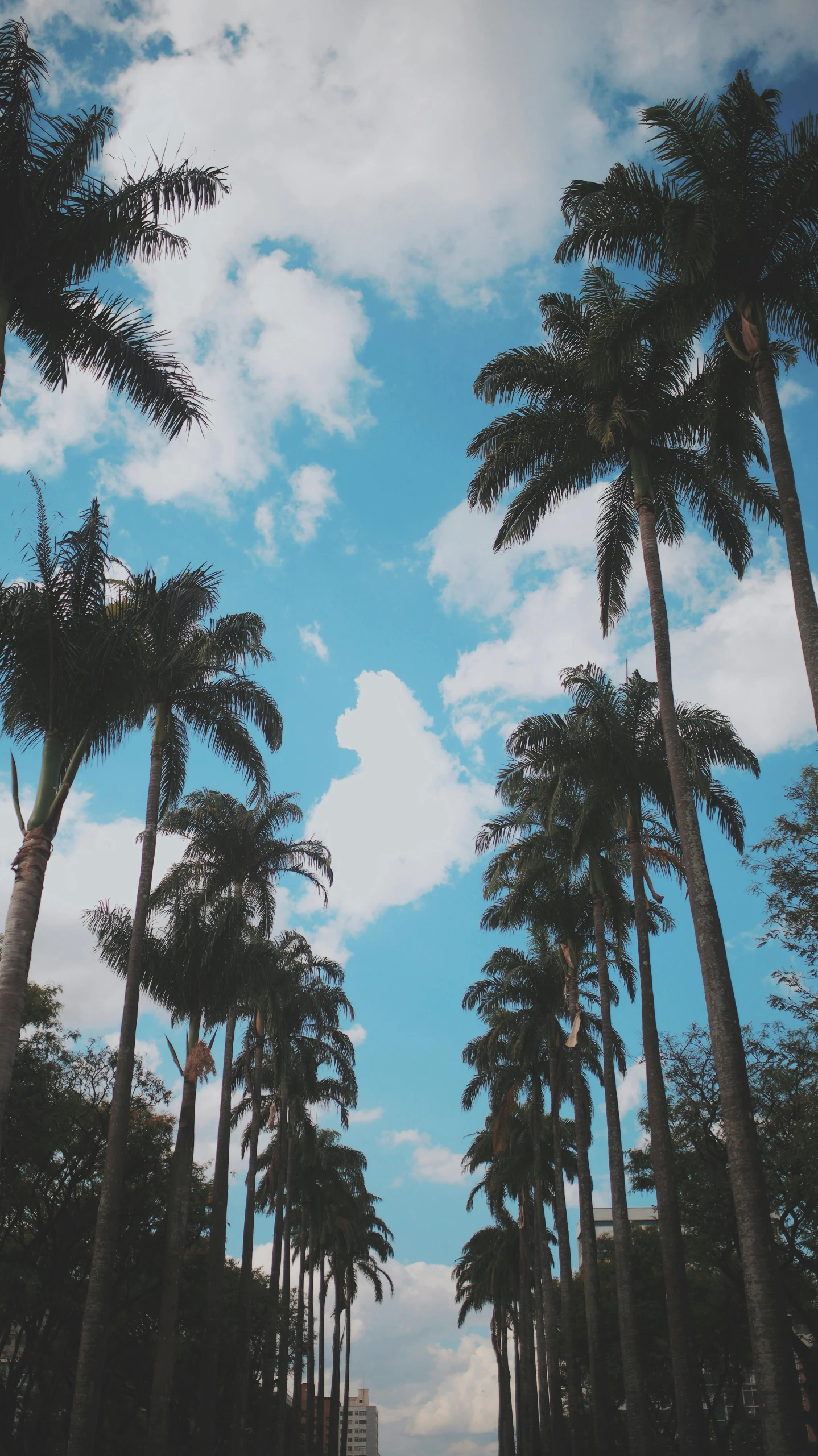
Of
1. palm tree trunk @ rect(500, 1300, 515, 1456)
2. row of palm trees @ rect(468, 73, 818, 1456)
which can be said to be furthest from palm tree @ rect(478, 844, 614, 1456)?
palm tree trunk @ rect(500, 1300, 515, 1456)

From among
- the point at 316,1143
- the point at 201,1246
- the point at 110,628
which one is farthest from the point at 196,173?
the point at 316,1143

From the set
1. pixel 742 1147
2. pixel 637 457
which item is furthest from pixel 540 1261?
pixel 637 457

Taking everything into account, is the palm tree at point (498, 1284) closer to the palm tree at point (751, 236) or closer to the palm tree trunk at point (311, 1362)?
the palm tree trunk at point (311, 1362)

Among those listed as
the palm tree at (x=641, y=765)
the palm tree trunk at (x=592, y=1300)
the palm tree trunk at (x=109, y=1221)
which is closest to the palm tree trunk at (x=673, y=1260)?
the palm tree at (x=641, y=765)

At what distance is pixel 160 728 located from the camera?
887 inches

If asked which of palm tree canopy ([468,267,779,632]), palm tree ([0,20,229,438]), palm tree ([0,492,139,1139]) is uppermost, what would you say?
palm tree canopy ([468,267,779,632])

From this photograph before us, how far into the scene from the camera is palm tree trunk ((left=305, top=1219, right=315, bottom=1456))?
49.1 m

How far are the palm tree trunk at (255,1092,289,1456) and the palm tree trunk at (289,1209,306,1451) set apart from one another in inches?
41.2

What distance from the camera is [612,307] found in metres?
17.0

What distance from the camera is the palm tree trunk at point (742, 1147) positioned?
36.8 ft

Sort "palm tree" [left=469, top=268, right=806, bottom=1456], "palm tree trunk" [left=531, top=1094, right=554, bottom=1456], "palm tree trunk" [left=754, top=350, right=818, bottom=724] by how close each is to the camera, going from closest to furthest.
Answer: "palm tree trunk" [left=754, top=350, right=818, bottom=724] → "palm tree" [left=469, top=268, right=806, bottom=1456] → "palm tree trunk" [left=531, top=1094, right=554, bottom=1456]

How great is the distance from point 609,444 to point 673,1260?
47.1 feet

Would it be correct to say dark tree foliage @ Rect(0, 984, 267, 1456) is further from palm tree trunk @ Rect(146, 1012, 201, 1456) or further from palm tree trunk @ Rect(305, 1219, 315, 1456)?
palm tree trunk @ Rect(305, 1219, 315, 1456)

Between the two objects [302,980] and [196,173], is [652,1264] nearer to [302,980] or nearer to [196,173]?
[302,980]
